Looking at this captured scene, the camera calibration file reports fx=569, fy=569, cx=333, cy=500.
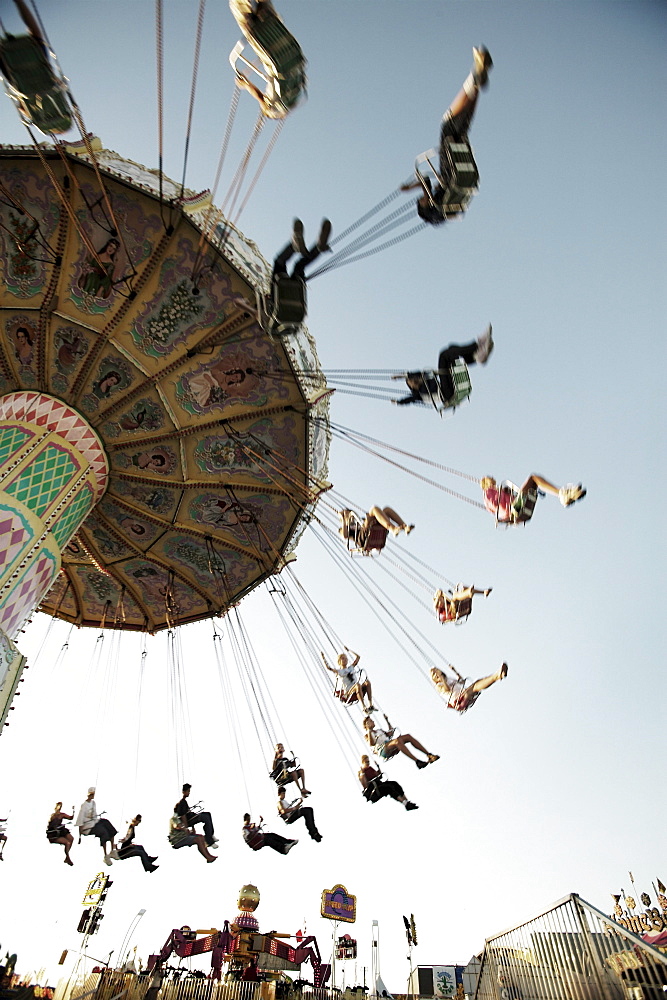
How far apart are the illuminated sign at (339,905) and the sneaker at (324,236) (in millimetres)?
20574

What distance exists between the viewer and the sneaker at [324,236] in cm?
660

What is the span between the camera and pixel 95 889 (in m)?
15.5

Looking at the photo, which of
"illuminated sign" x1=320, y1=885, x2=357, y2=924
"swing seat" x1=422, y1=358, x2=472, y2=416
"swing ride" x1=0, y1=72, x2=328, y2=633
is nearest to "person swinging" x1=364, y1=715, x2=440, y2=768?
"swing ride" x1=0, y1=72, x2=328, y2=633

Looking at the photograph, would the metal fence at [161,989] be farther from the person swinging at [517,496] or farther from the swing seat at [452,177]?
the swing seat at [452,177]

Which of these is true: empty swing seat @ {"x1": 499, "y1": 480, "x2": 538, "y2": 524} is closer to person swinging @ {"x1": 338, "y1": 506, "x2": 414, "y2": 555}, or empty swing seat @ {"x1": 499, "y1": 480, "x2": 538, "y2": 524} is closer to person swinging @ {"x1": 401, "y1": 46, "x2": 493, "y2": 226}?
person swinging @ {"x1": 338, "y1": 506, "x2": 414, "y2": 555}

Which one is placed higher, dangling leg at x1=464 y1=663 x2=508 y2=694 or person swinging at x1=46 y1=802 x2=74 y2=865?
dangling leg at x1=464 y1=663 x2=508 y2=694

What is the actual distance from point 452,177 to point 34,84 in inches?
181

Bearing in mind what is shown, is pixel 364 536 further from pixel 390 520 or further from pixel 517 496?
pixel 517 496

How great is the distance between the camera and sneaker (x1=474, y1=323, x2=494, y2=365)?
26.1 feet

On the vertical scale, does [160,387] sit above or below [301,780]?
above

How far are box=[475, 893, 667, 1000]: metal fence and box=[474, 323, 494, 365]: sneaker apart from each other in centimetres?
641

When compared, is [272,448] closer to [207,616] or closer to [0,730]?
[207,616]

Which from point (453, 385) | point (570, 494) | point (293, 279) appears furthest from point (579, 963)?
point (293, 279)

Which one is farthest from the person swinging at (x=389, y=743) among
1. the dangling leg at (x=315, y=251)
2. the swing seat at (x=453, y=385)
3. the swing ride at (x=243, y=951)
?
the swing ride at (x=243, y=951)
